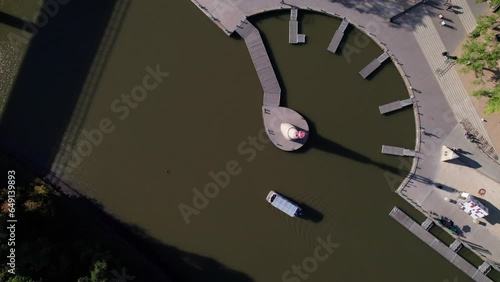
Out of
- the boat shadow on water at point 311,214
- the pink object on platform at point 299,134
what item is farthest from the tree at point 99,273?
the pink object on platform at point 299,134

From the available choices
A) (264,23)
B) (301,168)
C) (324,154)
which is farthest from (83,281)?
(264,23)

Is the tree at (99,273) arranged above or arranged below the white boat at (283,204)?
below

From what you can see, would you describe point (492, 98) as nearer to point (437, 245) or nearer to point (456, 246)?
point (456, 246)

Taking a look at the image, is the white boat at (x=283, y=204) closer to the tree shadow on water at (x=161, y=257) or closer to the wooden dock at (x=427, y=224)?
the tree shadow on water at (x=161, y=257)

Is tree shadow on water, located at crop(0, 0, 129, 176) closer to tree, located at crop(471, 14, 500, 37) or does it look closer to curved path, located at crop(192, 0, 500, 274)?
curved path, located at crop(192, 0, 500, 274)

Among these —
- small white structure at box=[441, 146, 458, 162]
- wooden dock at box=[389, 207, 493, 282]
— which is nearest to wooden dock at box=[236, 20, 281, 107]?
wooden dock at box=[389, 207, 493, 282]

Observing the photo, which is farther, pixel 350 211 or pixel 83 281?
pixel 350 211

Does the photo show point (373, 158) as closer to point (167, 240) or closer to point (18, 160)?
point (167, 240)
